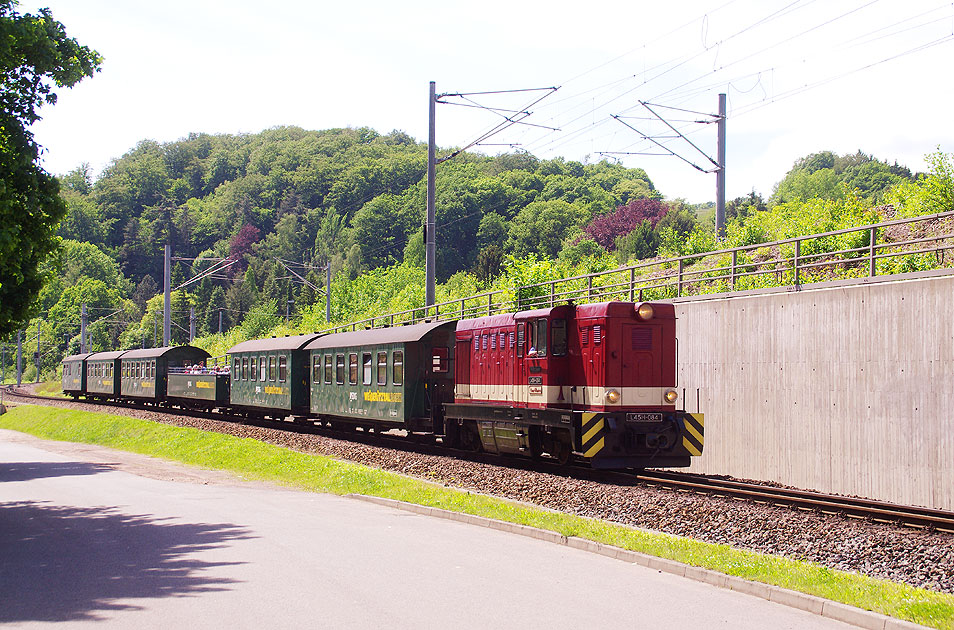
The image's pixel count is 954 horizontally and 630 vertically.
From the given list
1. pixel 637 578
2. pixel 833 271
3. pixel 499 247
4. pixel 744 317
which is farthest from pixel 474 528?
pixel 499 247

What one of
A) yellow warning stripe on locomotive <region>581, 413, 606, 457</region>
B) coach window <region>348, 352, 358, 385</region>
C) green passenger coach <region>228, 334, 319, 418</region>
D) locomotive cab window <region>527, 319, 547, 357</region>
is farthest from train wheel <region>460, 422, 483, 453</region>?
green passenger coach <region>228, 334, 319, 418</region>

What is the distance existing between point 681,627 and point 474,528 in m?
5.56

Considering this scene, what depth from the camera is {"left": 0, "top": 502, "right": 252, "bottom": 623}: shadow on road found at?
8672 mm

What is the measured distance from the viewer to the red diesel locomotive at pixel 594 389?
18.0 m

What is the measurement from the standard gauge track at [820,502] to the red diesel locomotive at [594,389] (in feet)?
2.61

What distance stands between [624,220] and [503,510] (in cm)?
10879

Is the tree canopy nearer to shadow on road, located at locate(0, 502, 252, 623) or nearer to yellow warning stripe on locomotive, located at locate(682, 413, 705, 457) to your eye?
shadow on road, located at locate(0, 502, 252, 623)

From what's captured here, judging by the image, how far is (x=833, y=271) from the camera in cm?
2705

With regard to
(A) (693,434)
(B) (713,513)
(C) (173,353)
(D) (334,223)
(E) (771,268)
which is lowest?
(B) (713,513)

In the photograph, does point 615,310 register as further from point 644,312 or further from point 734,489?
point 734,489

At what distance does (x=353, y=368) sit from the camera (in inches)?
1153

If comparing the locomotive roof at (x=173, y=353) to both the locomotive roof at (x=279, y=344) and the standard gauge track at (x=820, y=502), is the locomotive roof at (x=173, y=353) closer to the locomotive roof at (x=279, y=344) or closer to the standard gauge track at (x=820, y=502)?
the locomotive roof at (x=279, y=344)

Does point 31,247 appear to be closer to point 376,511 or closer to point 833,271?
point 376,511

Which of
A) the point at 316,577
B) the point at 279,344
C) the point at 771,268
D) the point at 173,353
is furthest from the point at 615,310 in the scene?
the point at 173,353
